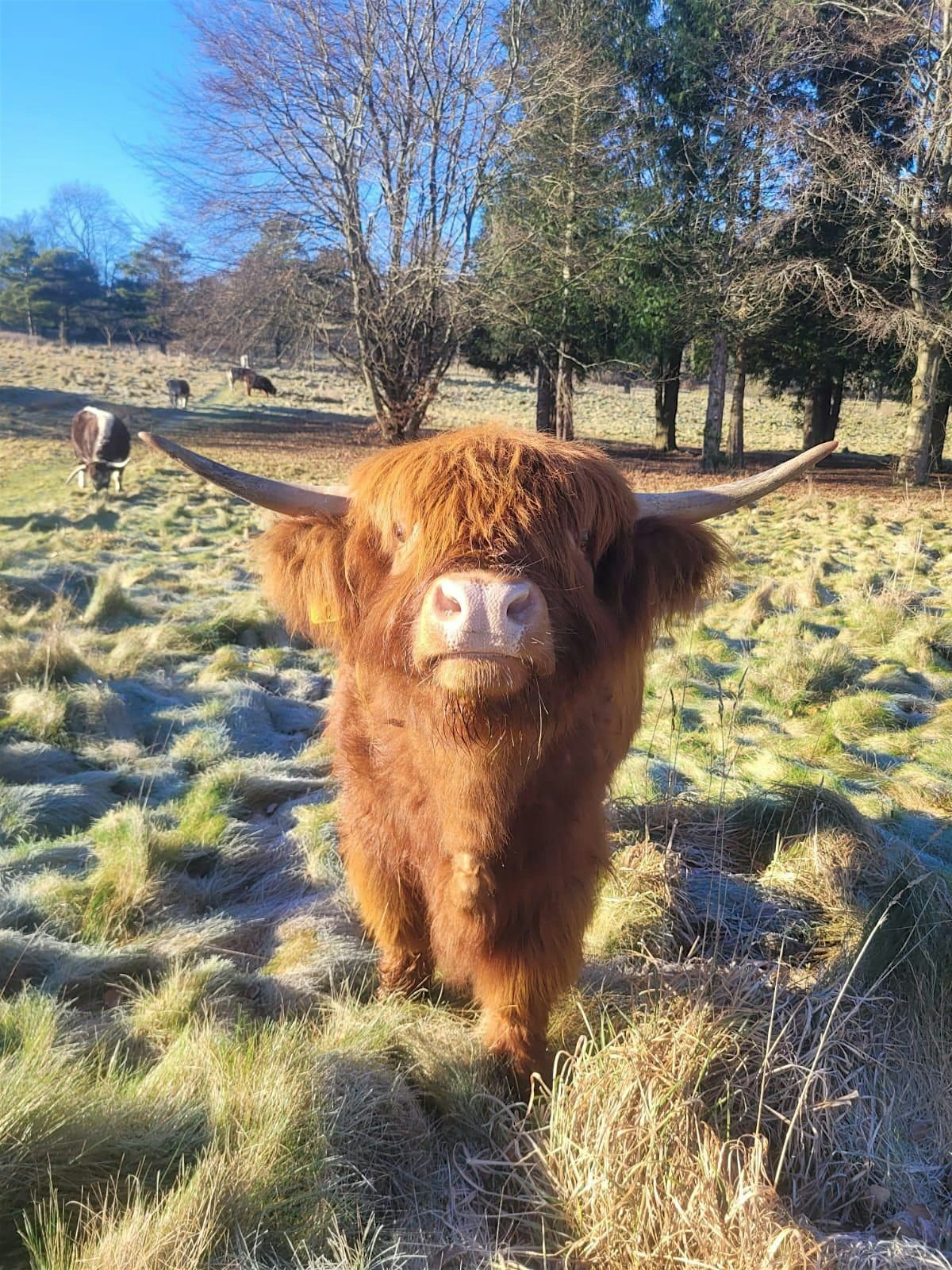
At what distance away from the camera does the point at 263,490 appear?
1.91 m

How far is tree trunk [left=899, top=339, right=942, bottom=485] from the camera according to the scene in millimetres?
12938

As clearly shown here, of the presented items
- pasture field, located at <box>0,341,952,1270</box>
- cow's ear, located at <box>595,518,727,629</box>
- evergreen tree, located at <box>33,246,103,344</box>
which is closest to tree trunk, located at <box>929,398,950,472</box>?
pasture field, located at <box>0,341,952,1270</box>

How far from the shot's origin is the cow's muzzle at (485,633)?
51.9 inches

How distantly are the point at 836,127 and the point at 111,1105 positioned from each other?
51.5 feet

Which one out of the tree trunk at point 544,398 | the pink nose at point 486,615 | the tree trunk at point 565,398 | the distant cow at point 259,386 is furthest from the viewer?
the distant cow at point 259,386

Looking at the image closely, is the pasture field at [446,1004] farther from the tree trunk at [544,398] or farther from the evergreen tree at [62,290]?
the evergreen tree at [62,290]

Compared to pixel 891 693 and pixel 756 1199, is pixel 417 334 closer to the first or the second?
pixel 891 693

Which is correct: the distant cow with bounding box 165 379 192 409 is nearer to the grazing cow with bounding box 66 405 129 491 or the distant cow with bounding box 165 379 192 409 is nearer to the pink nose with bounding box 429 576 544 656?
the grazing cow with bounding box 66 405 129 491

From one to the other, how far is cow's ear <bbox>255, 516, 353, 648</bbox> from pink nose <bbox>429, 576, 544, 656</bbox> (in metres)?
0.63

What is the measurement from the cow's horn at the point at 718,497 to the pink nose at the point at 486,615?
0.80 m

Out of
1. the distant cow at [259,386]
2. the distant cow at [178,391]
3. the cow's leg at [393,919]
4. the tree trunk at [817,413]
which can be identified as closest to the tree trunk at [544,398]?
the tree trunk at [817,413]

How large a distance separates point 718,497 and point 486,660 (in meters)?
1.14

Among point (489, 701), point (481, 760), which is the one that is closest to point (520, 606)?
point (489, 701)

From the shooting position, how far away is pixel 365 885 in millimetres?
2275
